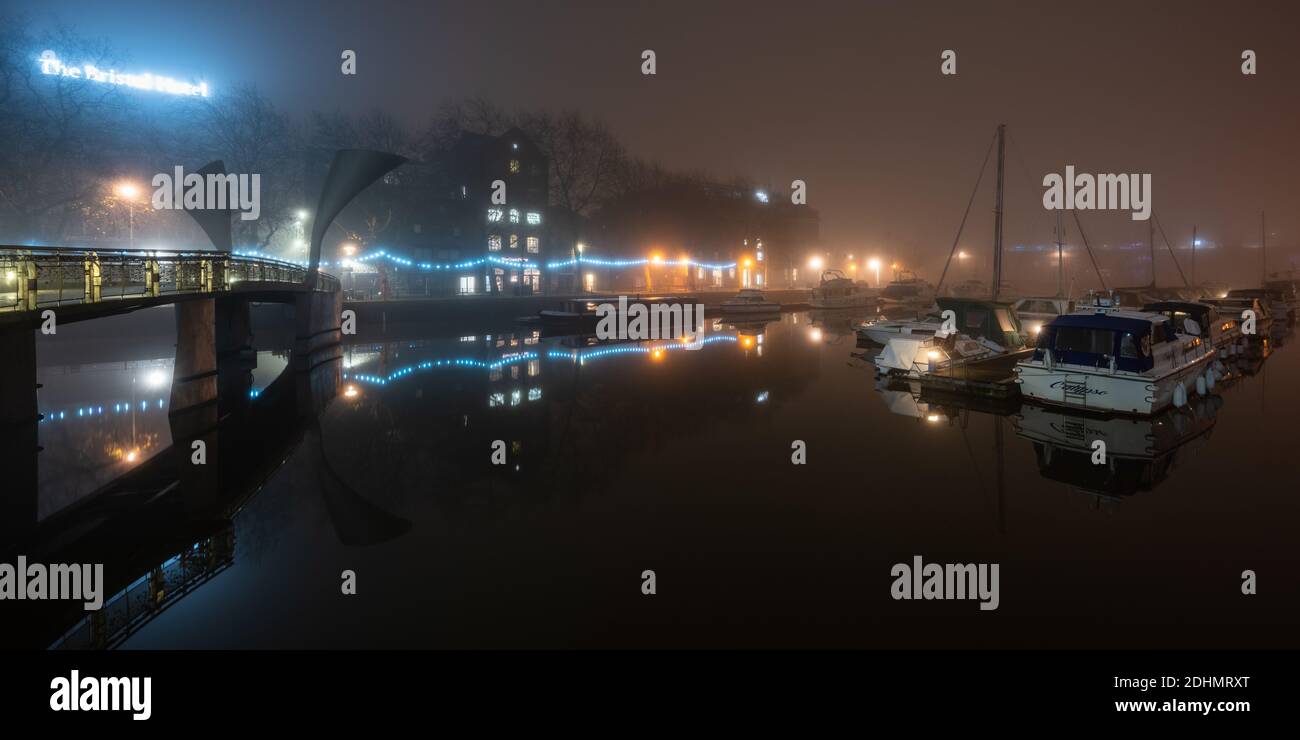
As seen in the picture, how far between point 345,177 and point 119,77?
81.8 feet

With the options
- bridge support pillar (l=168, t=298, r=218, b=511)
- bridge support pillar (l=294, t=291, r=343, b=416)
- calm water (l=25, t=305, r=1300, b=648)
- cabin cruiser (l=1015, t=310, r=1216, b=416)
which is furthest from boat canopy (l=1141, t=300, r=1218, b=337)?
bridge support pillar (l=294, t=291, r=343, b=416)

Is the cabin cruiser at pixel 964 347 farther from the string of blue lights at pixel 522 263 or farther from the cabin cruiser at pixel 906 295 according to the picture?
the string of blue lights at pixel 522 263

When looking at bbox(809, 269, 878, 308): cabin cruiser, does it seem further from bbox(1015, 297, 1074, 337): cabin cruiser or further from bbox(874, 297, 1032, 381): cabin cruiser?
bbox(874, 297, 1032, 381): cabin cruiser

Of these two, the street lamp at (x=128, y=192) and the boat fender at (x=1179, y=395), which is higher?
the street lamp at (x=128, y=192)

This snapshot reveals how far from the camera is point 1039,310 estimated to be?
35.2 m

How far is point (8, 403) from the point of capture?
17.0 metres

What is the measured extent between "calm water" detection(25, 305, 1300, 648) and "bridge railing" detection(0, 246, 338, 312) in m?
3.63

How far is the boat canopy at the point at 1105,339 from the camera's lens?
59.2 ft

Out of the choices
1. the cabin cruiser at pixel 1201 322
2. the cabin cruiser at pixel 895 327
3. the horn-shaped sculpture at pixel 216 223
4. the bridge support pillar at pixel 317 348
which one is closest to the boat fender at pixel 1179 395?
the cabin cruiser at pixel 1201 322

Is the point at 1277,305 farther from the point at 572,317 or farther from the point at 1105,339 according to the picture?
the point at 572,317

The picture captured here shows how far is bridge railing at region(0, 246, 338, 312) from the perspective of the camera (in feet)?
47.4

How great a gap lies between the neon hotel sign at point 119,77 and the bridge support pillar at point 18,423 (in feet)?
123

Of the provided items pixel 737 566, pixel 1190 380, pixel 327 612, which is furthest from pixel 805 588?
pixel 1190 380
